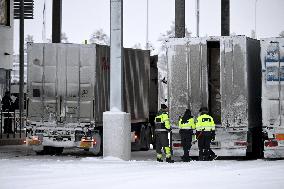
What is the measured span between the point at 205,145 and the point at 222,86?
1.56 m

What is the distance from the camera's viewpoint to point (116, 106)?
19.5 m

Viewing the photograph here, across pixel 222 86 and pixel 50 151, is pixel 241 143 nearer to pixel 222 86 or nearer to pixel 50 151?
pixel 222 86

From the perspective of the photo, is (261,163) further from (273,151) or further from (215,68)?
(215,68)

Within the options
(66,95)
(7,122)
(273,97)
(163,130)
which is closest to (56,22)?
(7,122)

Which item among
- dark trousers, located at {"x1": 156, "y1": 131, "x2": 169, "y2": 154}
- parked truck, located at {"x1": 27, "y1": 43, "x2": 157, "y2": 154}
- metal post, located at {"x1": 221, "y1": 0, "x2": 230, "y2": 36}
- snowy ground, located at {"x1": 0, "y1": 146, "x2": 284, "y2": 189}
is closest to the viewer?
snowy ground, located at {"x1": 0, "y1": 146, "x2": 284, "y2": 189}

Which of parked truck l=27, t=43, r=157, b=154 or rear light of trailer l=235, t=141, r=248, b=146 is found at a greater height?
parked truck l=27, t=43, r=157, b=154

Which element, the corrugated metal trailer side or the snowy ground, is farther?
the corrugated metal trailer side

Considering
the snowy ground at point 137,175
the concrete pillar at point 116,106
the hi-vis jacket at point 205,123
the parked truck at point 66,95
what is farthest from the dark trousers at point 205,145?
the parked truck at point 66,95

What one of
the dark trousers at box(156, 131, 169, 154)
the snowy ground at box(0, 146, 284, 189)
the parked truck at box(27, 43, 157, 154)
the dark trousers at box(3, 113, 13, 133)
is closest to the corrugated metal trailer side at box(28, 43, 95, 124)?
the parked truck at box(27, 43, 157, 154)

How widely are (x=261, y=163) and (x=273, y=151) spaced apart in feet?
3.01

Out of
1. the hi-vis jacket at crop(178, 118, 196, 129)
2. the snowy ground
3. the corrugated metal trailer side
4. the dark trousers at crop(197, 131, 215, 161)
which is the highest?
the corrugated metal trailer side

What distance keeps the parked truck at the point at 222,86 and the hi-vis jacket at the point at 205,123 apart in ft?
1.42

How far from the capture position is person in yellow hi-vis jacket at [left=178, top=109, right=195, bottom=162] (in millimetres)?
19531

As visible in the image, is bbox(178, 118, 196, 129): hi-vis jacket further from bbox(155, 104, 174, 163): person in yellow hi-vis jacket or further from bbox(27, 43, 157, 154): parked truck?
bbox(27, 43, 157, 154): parked truck
